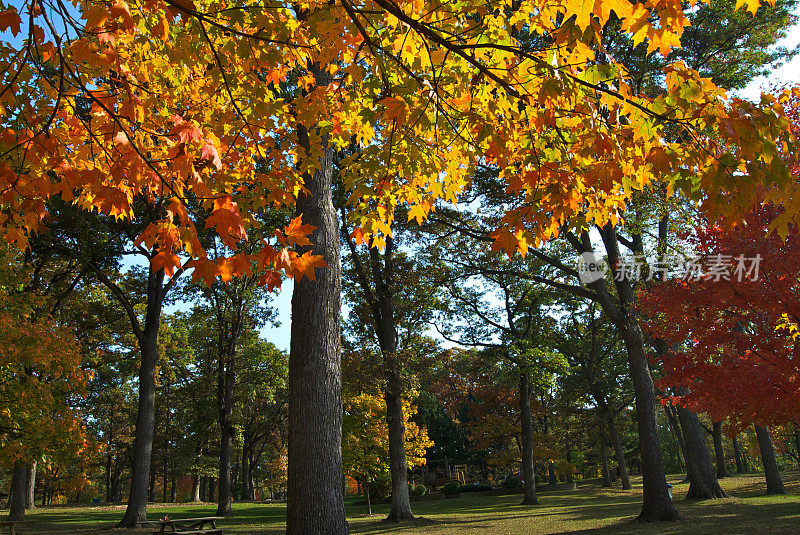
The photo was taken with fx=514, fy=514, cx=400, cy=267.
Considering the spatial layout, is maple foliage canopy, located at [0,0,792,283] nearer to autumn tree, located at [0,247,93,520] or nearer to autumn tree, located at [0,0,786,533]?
autumn tree, located at [0,0,786,533]

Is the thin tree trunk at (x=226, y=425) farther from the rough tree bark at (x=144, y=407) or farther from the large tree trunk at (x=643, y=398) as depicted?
the large tree trunk at (x=643, y=398)

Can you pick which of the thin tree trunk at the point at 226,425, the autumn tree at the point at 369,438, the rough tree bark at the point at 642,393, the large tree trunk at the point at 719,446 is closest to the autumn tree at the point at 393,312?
the autumn tree at the point at 369,438

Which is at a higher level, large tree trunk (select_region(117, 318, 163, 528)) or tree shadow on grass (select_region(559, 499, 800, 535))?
large tree trunk (select_region(117, 318, 163, 528))

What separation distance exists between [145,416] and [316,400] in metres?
11.8

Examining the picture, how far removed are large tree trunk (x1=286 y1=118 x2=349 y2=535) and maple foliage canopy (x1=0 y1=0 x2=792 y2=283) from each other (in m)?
0.91

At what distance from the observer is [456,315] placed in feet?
78.3

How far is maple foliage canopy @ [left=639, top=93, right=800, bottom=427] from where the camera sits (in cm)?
714

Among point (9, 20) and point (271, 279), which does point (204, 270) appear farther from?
point (9, 20)

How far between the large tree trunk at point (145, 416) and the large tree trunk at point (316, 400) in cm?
1023

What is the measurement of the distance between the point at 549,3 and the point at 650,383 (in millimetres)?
11302

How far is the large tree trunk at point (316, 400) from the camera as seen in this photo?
4.66m

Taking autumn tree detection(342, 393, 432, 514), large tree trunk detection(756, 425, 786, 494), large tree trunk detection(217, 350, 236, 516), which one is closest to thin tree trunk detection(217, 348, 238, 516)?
large tree trunk detection(217, 350, 236, 516)

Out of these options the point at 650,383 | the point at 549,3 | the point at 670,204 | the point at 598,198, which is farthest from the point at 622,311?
the point at 549,3

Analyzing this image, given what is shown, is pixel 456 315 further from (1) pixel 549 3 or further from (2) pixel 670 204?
(1) pixel 549 3
